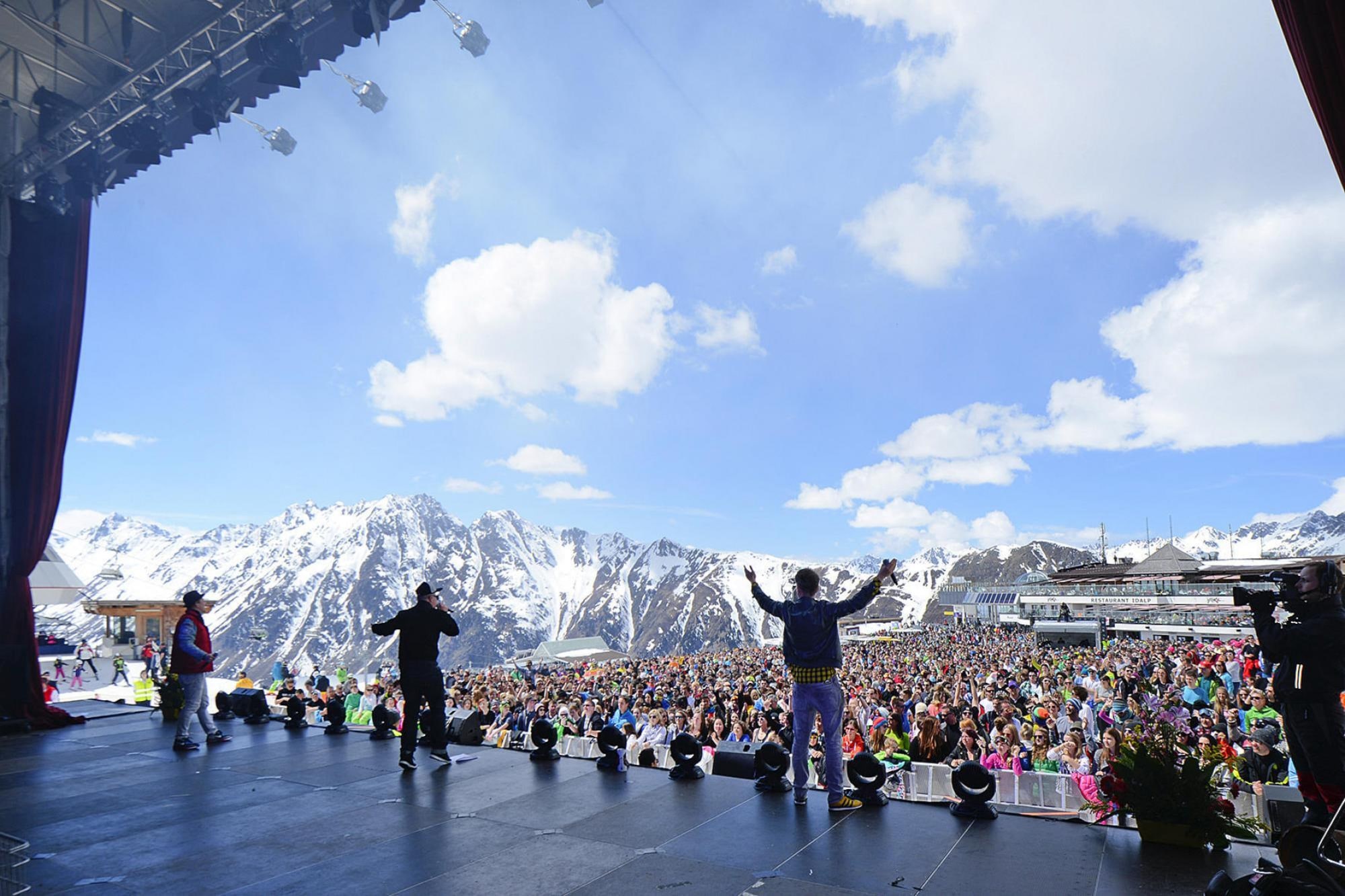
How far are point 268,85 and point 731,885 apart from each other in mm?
12352

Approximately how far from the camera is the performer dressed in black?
632cm

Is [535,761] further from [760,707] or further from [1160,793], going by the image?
[760,707]

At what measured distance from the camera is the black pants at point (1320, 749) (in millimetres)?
3748

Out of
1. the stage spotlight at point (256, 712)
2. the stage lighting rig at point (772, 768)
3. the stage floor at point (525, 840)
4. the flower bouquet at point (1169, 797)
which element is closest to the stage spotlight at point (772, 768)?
the stage lighting rig at point (772, 768)

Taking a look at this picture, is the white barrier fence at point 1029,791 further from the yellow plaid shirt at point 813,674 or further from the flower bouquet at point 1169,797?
the yellow plaid shirt at point 813,674

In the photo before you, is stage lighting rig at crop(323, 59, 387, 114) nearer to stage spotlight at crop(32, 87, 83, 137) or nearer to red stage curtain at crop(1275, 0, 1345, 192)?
stage spotlight at crop(32, 87, 83, 137)

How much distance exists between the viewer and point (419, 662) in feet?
20.8

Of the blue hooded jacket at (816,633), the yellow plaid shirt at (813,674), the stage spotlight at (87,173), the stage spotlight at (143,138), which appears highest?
the stage spotlight at (143,138)

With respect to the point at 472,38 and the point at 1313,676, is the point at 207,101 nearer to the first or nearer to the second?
the point at 472,38

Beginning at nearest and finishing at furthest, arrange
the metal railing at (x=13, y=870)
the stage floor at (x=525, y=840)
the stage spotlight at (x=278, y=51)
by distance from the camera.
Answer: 1. the metal railing at (x=13, y=870)
2. the stage floor at (x=525, y=840)
3. the stage spotlight at (x=278, y=51)

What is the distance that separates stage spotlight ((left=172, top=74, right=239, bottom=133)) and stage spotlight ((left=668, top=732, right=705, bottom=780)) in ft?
37.3

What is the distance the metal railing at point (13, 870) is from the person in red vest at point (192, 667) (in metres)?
3.32

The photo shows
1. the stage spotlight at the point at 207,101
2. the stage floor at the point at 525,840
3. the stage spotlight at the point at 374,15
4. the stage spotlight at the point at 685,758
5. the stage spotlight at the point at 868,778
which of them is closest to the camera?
the stage floor at the point at 525,840

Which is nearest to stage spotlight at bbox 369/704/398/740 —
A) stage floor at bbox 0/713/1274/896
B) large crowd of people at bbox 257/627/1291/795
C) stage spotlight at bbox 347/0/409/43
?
large crowd of people at bbox 257/627/1291/795
